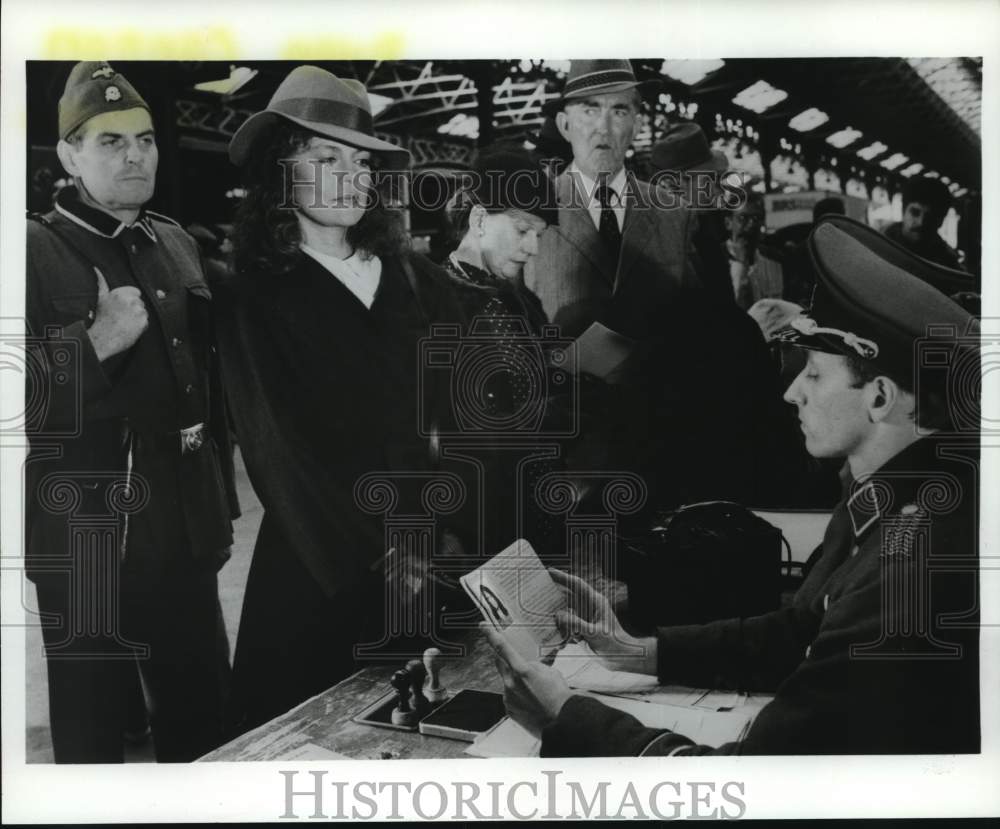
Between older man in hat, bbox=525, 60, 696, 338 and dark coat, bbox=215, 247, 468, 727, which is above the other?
older man in hat, bbox=525, 60, 696, 338

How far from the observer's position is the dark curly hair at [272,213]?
4.13 m

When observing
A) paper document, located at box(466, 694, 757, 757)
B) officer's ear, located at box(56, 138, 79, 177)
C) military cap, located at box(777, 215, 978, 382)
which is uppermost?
officer's ear, located at box(56, 138, 79, 177)

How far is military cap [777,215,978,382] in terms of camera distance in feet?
13.8

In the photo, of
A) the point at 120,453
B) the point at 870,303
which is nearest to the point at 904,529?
the point at 870,303

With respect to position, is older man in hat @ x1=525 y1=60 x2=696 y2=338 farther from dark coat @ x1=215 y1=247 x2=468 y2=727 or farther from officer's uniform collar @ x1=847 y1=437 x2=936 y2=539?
officer's uniform collar @ x1=847 y1=437 x2=936 y2=539

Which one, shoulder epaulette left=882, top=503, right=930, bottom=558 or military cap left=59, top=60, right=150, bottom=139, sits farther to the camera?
shoulder epaulette left=882, top=503, right=930, bottom=558

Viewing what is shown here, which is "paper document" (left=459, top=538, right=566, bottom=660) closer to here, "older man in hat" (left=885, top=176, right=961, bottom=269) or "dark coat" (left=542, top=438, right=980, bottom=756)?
"dark coat" (left=542, top=438, right=980, bottom=756)

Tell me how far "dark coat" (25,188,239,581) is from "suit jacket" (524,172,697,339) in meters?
1.41

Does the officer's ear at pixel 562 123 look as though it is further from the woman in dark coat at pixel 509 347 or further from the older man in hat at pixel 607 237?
the woman in dark coat at pixel 509 347

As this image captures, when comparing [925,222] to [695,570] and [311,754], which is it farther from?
[311,754]

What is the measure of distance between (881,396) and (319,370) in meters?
2.29

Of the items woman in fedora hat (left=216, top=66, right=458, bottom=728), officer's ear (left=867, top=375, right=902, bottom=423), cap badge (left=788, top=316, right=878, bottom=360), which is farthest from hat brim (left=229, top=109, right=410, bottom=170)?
officer's ear (left=867, top=375, right=902, bottom=423)

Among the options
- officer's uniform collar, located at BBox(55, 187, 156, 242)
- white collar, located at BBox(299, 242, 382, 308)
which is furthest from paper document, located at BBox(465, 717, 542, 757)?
officer's uniform collar, located at BBox(55, 187, 156, 242)

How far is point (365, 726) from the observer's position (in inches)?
166
